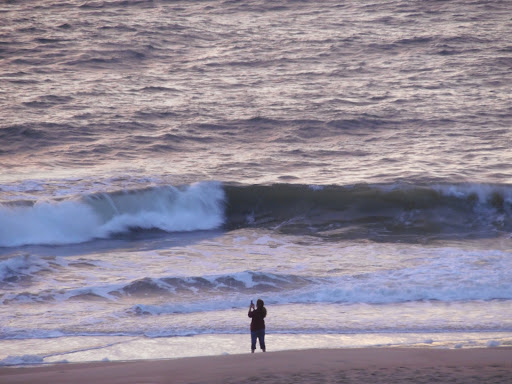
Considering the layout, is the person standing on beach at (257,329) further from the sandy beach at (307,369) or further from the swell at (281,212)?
the swell at (281,212)

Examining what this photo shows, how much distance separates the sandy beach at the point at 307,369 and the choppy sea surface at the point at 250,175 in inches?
26.6

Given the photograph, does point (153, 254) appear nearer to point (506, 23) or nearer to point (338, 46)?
point (338, 46)

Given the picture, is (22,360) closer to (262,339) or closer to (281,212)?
(262,339)

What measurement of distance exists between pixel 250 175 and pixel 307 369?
35.9 feet

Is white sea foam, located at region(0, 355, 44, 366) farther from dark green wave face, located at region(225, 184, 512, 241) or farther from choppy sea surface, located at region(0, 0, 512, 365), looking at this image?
dark green wave face, located at region(225, 184, 512, 241)

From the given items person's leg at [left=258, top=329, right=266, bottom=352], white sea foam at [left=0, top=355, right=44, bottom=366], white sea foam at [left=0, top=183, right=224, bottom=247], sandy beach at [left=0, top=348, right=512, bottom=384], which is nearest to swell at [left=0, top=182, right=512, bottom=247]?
white sea foam at [left=0, top=183, right=224, bottom=247]

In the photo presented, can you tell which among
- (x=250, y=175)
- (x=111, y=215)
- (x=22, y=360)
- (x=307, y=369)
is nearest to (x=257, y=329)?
(x=307, y=369)

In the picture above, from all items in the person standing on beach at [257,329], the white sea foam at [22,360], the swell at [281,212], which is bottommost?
the white sea foam at [22,360]

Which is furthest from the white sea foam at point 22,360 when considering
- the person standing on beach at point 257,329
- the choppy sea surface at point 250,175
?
the person standing on beach at point 257,329

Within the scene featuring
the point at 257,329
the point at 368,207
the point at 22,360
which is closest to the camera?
the point at 22,360

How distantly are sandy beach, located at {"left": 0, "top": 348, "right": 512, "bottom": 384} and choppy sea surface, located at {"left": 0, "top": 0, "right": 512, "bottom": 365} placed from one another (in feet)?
2.22

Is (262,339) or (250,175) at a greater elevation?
(250,175)

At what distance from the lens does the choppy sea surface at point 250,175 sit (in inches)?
402

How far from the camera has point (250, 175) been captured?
18.0 m
